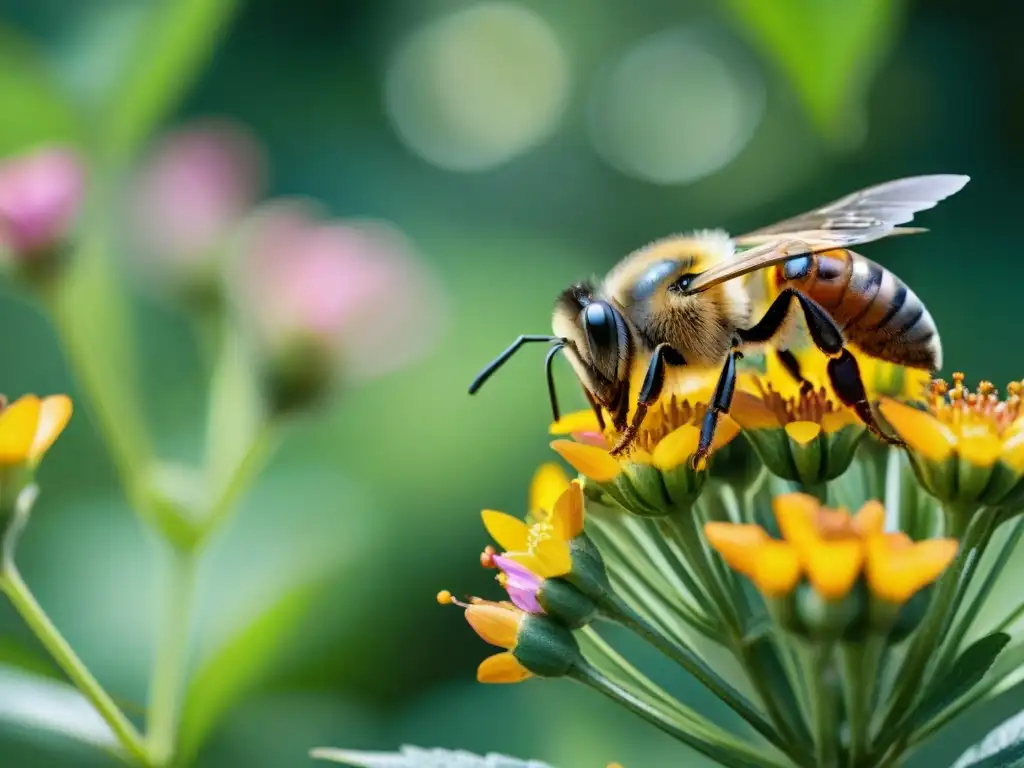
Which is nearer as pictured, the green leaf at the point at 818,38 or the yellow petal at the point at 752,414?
the green leaf at the point at 818,38

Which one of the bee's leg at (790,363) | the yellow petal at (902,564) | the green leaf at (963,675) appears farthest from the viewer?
the bee's leg at (790,363)

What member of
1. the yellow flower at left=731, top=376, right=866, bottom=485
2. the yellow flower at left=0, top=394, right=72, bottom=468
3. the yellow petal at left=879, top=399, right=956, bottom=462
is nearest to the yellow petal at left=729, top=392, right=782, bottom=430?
the yellow flower at left=731, top=376, right=866, bottom=485

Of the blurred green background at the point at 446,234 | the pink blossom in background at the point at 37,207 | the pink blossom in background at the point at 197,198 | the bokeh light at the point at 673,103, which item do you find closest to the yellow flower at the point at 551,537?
the blurred green background at the point at 446,234

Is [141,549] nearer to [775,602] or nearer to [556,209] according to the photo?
[556,209]

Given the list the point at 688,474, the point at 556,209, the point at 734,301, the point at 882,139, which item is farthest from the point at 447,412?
the point at 688,474

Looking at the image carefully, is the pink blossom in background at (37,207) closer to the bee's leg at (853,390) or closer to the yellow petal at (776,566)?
the bee's leg at (853,390)

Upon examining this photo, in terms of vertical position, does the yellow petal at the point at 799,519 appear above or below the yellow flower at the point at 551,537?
below
